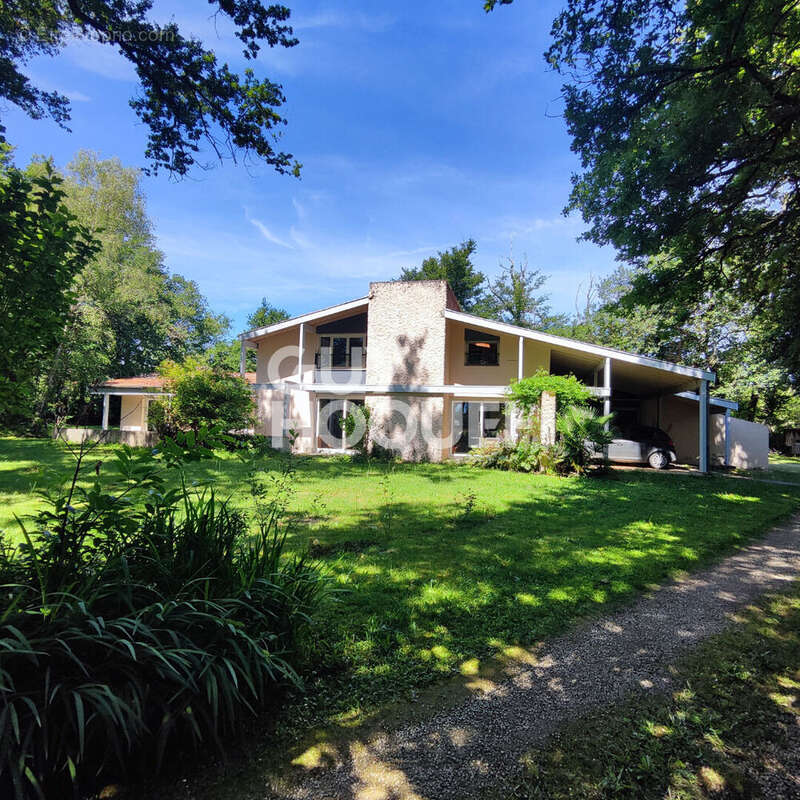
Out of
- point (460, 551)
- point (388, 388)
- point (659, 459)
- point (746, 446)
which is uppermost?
point (388, 388)

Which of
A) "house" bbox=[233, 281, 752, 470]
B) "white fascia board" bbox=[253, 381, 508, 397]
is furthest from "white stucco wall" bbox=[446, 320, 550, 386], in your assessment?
"white fascia board" bbox=[253, 381, 508, 397]

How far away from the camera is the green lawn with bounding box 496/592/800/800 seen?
193 centimetres

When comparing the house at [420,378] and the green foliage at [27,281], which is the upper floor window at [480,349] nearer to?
the house at [420,378]

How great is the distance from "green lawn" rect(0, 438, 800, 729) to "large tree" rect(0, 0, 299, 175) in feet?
14.7

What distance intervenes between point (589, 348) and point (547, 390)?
308 cm

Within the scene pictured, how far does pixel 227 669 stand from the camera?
7.29ft

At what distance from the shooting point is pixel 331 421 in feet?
60.7

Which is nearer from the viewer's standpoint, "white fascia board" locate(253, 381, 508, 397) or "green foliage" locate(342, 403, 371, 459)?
"white fascia board" locate(253, 381, 508, 397)

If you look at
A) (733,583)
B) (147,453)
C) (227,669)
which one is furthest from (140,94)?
(733,583)

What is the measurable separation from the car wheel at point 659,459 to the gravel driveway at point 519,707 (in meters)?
14.4

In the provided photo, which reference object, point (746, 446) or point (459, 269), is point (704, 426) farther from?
point (459, 269)

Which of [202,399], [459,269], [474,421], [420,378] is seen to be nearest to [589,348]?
[474,421]

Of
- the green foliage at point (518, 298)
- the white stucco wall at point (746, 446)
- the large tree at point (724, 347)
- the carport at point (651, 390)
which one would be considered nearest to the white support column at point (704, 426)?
the carport at point (651, 390)

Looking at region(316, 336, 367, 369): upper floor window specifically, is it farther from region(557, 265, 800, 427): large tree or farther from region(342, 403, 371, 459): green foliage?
region(557, 265, 800, 427): large tree
